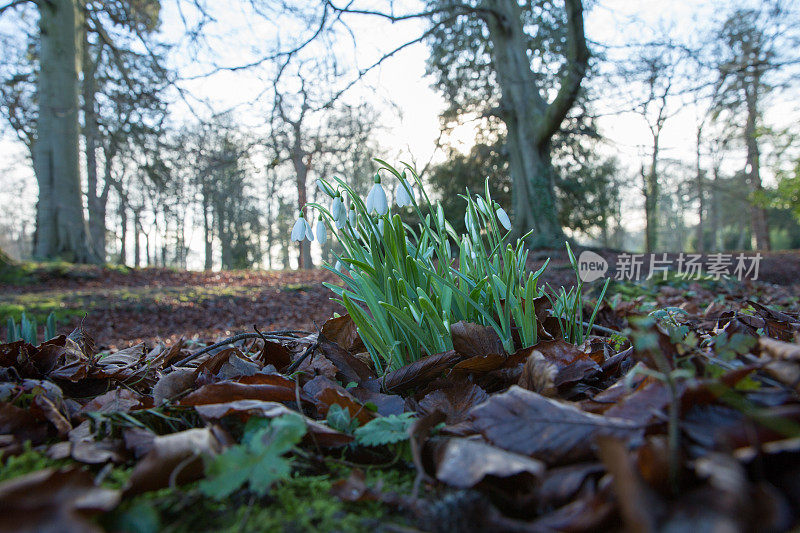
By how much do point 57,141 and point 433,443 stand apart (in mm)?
11927

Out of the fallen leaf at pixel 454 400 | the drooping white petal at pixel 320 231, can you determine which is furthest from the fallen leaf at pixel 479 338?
the drooping white petal at pixel 320 231

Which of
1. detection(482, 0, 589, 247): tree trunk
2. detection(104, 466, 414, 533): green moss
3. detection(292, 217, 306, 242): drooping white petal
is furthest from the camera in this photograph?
detection(482, 0, 589, 247): tree trunk

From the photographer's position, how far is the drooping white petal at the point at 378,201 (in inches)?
53.6

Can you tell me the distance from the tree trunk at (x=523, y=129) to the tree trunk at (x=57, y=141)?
9.29m

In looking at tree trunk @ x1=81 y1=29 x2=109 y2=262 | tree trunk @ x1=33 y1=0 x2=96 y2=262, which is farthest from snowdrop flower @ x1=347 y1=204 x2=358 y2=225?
tree trunk @ x1=33 y1=0 x2=96 y2=262

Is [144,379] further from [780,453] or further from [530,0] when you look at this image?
[530,0]

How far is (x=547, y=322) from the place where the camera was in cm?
166

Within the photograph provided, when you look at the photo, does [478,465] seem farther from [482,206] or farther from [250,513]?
[482,206]

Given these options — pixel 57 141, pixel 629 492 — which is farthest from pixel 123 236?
pixel 629 492

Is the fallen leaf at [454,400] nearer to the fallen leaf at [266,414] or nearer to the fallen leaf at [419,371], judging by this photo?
the fallen leaf at [419,371]

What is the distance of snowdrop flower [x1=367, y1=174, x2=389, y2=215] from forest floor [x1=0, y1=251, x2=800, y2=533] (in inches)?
16.9

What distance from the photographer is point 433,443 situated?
86 cm

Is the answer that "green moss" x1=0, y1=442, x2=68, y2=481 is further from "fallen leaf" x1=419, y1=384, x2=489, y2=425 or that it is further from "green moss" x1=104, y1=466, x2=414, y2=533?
"fallen leaf" x1=419, y1=384, x2=489, y2=425

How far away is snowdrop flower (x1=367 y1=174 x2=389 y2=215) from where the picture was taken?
136cm
